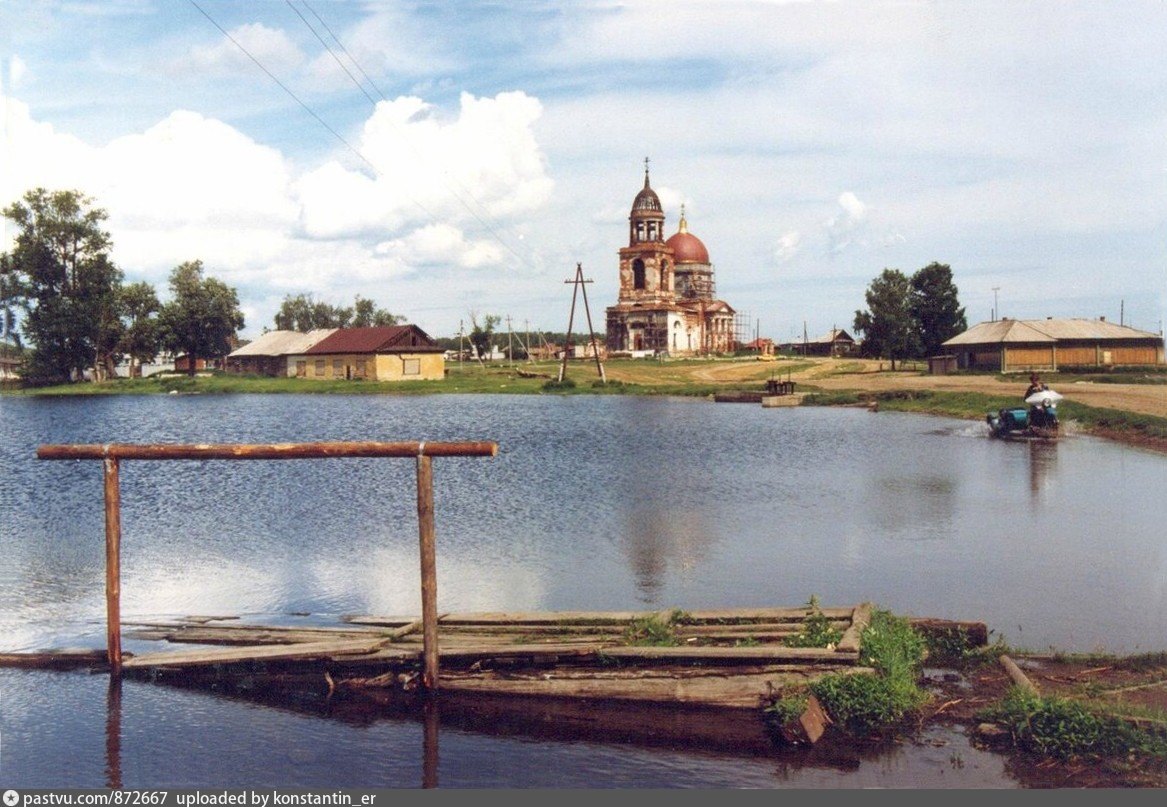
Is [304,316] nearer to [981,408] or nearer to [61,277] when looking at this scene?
[61,277]

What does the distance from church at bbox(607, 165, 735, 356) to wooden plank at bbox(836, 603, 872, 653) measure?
103 meters

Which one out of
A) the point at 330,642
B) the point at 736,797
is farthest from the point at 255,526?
the point at 736,797

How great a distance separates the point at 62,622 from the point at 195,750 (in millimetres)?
6320

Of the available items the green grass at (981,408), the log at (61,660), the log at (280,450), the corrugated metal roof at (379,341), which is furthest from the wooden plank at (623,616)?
the corrugated metal roof at (379,341)

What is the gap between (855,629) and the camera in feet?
39.1

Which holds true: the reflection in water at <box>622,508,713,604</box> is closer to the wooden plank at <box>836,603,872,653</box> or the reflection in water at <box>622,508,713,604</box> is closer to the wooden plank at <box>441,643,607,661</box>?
the wooden plank at <box>836,603,872,653</box>

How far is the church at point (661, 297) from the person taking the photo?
117 m

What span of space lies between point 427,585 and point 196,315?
325 ft

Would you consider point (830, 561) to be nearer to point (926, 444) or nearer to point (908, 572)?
point (908, 572)

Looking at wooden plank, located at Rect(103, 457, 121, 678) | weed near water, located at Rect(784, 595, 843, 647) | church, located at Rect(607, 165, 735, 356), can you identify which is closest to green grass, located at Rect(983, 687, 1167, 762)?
weed near water, located at Rect(784, 595, 843, 647)

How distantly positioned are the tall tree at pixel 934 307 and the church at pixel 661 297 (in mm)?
32769

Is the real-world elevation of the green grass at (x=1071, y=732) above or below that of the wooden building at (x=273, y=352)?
below

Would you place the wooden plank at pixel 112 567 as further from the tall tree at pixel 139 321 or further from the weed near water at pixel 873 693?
the tall tree at pixel 139 321

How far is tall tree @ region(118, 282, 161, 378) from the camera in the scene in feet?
326
